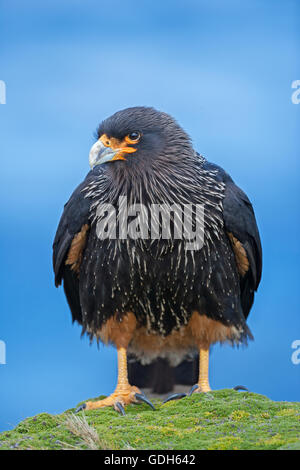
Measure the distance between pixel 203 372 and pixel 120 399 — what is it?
0.65 metres

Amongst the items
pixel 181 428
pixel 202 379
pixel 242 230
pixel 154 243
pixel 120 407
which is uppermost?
pixel 242 230

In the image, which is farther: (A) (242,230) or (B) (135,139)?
(A) (242,230)

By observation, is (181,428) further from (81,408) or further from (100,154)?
(100,154)

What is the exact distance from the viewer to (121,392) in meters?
4.61

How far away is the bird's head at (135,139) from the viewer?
168 inches

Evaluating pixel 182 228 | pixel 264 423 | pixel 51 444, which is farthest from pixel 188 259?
pixel 51 444

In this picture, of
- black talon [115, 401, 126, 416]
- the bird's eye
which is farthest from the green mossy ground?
the bird's eye

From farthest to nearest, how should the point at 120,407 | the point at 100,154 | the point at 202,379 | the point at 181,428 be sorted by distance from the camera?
1. the point at 202,379
2. the point at 120,407
3. the point at 100,154
4. the point at 181,428

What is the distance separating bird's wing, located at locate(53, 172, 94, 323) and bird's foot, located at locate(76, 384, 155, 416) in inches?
34.4

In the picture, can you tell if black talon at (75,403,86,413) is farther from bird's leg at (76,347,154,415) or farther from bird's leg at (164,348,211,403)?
bird's leg at (164,348,211,403)

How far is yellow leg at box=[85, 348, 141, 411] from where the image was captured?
4500 millimetres

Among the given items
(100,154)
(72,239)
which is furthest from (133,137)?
(72,239)

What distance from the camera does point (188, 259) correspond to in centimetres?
436

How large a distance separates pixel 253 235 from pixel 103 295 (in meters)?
1.17
